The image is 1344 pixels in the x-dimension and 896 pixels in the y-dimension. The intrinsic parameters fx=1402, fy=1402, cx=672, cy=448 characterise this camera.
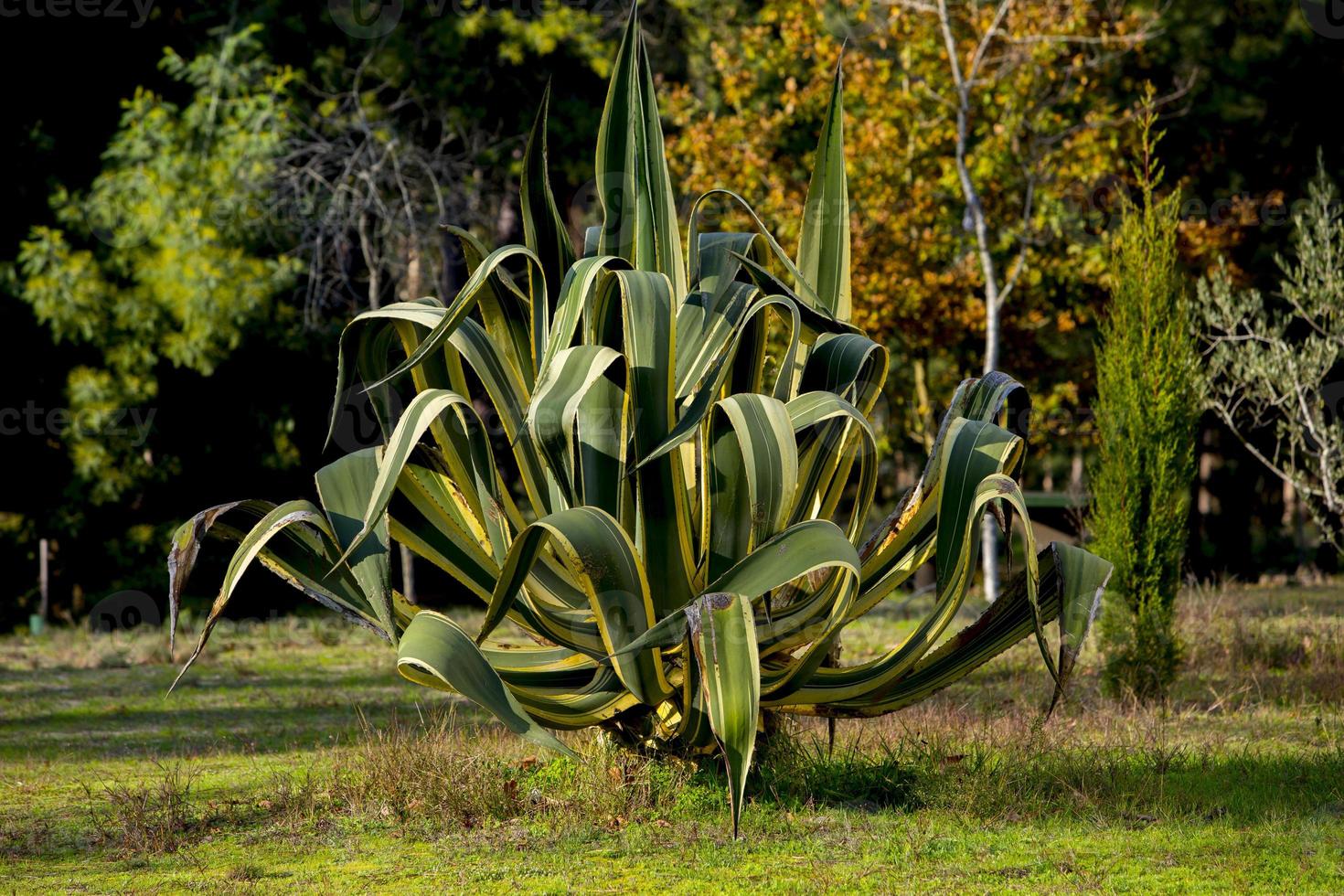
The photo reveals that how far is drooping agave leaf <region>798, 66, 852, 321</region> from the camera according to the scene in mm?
5941

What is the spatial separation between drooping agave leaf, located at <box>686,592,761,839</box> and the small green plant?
199 inches

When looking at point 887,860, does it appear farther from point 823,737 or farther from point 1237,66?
point 1237,66

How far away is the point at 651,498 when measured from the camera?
5023 millimetres

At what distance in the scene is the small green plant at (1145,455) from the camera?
346 inches

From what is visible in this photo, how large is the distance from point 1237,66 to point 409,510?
16.4 metres

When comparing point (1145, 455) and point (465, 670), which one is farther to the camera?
point (1145, 455)

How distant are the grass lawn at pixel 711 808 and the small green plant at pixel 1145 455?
0.62 m

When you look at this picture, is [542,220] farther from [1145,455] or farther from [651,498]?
[1145,455]

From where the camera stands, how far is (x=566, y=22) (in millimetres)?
16844

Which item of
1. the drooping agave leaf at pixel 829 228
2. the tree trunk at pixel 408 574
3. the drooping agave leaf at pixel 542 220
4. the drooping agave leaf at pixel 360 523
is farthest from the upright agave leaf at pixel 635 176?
the tree trunk at pixel 408 574

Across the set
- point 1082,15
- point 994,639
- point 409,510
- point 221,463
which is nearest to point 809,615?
point 994,639

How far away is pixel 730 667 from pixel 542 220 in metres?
2.22

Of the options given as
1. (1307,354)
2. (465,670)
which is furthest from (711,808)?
(1307,354)

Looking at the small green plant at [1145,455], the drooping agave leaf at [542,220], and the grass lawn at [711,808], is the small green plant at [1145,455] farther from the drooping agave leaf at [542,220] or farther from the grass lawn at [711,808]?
the drooping agave leaf at [542,220]
